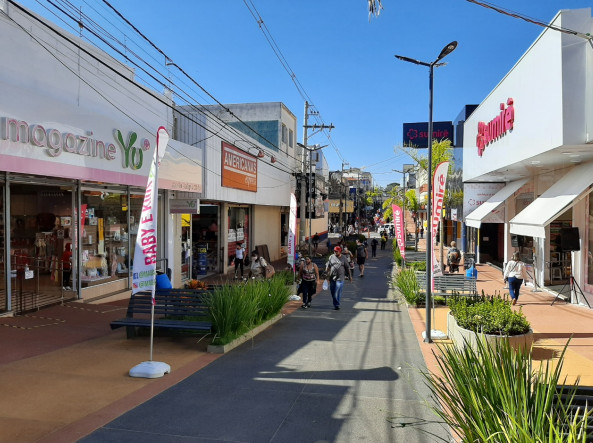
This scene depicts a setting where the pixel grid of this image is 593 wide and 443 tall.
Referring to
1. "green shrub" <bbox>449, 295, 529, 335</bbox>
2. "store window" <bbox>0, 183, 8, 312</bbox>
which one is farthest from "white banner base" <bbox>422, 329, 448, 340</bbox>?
"store window" <bbox>0, 183, 8, 312</bbox>

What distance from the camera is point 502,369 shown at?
13.4ft

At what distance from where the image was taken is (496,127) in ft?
55.0

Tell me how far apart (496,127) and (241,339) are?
12305 millimetres

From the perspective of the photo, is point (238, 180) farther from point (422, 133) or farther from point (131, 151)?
point (422, 133)

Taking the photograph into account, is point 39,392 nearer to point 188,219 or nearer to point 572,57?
point 572,57

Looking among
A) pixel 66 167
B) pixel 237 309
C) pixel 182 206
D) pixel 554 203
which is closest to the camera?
pixel 237 309

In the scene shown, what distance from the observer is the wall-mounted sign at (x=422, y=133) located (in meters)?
44.5

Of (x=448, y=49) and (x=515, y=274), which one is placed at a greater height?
(x=448, y=49)

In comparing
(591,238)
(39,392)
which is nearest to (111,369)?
(39,392)

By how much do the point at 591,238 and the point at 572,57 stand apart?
5034mm

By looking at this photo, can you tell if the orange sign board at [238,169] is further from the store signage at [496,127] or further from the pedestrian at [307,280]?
the store signage at [496,127]

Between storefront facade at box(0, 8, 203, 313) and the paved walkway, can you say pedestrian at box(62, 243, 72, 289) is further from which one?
the paved walkway

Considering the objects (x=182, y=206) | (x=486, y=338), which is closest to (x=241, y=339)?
(x=486, y=338)

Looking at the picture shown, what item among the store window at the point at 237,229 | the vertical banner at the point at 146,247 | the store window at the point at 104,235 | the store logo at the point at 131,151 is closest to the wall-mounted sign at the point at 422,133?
the store window at the point at 237,229
